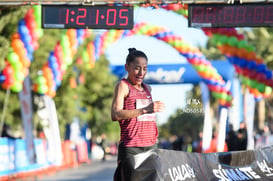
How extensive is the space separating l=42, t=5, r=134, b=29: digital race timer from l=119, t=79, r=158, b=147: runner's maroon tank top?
5602 millimetres

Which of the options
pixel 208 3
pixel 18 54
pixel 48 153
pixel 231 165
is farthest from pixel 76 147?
pixel 231 165

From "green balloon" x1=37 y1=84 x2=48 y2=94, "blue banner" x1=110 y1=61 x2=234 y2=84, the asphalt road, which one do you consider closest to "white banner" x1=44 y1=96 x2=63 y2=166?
the asphalt road

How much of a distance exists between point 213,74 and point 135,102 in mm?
15660

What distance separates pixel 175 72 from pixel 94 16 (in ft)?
37.7

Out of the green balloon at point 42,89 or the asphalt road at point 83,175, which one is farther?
the green balloon at point 42,89

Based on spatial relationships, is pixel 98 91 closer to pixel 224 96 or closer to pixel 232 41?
pixel 224 96

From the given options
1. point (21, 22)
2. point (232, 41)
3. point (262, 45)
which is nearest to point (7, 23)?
point (21, 22)

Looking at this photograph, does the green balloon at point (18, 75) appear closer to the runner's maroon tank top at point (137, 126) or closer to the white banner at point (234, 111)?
the white banner at point (234, 111)

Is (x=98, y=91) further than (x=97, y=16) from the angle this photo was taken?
Yes

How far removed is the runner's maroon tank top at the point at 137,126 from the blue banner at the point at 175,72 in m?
14.5

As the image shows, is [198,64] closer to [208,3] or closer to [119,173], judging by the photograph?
[208,3]

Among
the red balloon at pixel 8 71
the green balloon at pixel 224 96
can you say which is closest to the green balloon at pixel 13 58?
the red balloon at pixel 8 71

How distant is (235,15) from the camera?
38.7 ft

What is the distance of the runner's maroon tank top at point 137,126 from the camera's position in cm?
616
